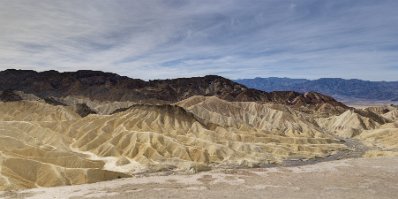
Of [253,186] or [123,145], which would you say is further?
[123,145]

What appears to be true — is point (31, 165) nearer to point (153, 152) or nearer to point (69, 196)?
point (69, 196)

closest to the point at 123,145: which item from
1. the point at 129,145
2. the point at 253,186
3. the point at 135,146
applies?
the point at 129,145

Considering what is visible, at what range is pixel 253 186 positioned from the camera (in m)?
69.2

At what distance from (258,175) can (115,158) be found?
170ft

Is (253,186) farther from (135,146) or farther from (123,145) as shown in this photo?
(123,145)

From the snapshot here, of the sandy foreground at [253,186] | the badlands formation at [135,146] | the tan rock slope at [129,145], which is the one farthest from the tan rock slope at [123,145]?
the sandy foreground at [253,186]

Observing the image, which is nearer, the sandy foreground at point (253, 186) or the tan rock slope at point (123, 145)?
the sandy foreground at point (253, 186)

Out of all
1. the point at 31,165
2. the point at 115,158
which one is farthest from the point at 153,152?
the point at 31,165

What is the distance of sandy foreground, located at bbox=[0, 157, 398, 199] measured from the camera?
6366 centimetres

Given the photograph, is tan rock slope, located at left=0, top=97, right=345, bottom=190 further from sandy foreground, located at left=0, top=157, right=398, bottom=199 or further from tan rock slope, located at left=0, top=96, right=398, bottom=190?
sandy foreground, located at left=0, top=157, right=398, bottom=199

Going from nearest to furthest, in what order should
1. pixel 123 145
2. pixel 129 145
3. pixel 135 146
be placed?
pixel 135 146 → pixel 129 145 → pixel 123 145

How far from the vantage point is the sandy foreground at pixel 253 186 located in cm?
6366

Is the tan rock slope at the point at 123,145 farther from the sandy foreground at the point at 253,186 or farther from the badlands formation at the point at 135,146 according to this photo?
the sandy foreground at the point at 253,186

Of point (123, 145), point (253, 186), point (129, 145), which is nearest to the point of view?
point (253, 186)
